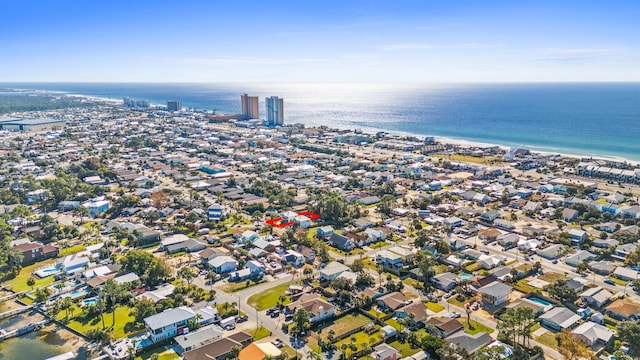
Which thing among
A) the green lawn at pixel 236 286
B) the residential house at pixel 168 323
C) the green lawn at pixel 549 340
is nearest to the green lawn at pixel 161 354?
the residential house at pixel 168 323

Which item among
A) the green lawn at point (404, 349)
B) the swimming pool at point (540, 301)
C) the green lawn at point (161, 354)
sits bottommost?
the green lawn at point (161, 354)

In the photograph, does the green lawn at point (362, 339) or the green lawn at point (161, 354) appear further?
the green lawn at point (362, 339)

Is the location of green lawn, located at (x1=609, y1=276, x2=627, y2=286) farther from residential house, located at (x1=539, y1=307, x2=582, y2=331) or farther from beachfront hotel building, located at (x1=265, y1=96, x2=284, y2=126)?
beachfront hotel building, located at (x1=265, y1=96, x2=284, y2=126)

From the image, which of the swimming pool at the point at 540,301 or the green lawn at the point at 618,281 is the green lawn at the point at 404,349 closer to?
the swimming pool at the point at 540,301

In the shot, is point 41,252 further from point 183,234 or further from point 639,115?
point 639,115

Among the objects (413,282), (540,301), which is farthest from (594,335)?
(413,282)

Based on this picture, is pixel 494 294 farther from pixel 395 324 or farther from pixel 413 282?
pixel 395 324

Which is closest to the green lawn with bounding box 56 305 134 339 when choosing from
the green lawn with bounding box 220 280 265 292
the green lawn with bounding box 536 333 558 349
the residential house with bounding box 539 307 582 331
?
the green lawn with bounding box 220 280 265 292

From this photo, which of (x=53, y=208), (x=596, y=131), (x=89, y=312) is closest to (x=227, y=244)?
(x=89, y=312)
